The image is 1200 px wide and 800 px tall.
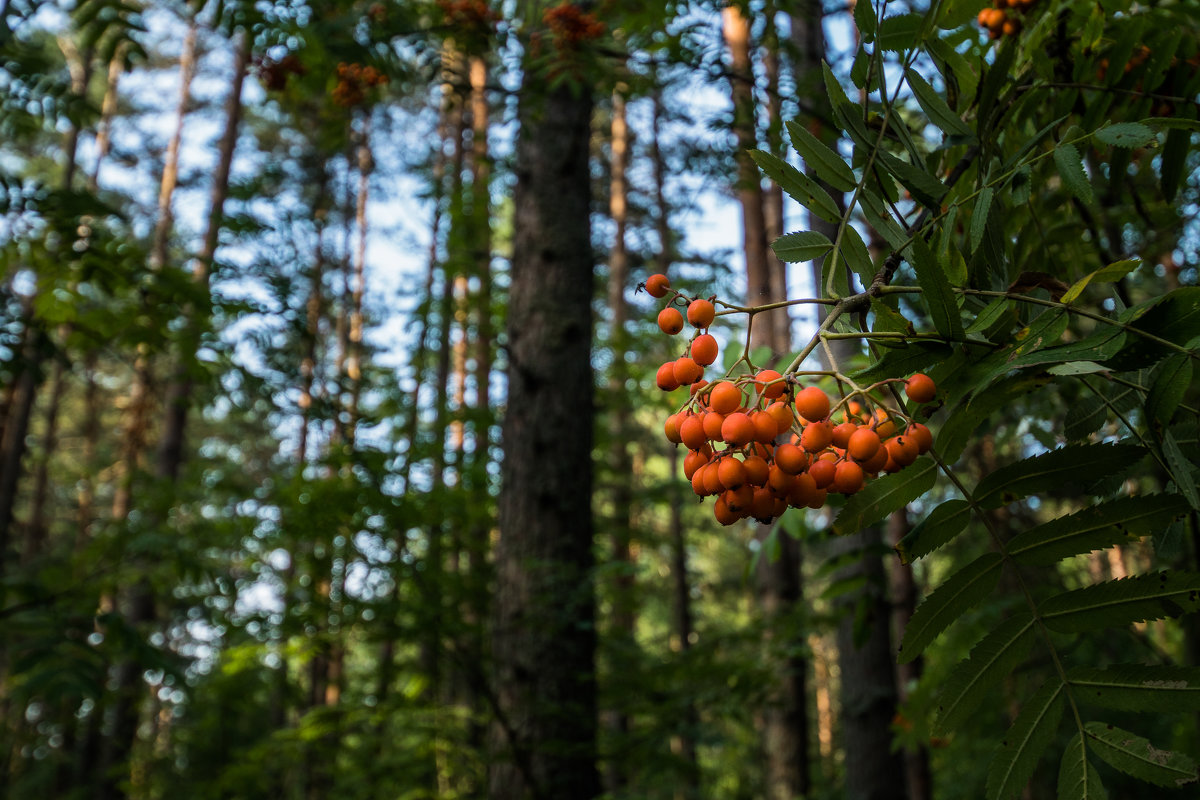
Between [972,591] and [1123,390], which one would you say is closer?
[972,591]

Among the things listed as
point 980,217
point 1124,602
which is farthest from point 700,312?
point 1124,602

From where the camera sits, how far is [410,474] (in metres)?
4.43

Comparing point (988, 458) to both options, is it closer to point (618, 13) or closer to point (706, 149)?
point (706, 149)

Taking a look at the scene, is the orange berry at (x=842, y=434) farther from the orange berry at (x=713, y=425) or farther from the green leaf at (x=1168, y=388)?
the green leaf at (x=1168, y=388)

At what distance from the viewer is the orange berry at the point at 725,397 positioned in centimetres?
95

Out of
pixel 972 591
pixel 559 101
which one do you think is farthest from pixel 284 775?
pixel 972 591

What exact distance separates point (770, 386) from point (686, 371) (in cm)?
13

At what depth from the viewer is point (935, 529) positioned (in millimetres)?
1058

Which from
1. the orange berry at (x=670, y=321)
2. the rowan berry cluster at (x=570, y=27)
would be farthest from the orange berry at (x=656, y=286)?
the rowan berry cluster at (x=570, y=27)

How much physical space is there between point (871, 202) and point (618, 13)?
3.45 metres

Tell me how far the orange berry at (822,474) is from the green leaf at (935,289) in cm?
22

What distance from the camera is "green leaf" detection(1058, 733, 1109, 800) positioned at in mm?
905

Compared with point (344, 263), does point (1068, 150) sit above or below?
below

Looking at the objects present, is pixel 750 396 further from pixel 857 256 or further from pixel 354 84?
pixel 354 84
